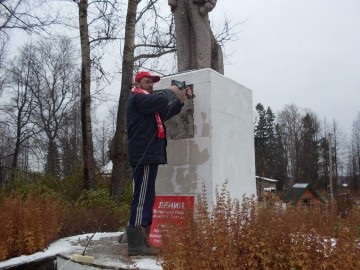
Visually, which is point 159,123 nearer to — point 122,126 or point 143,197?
point 143,197

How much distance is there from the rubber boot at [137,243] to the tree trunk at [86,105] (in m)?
8.42

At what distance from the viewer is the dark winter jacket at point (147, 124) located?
4.49 metres

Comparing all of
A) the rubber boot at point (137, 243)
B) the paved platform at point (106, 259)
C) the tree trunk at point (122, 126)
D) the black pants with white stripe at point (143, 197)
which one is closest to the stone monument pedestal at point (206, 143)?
the black pants with white stripe at point (143, 197)

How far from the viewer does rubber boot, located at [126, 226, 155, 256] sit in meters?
4.42

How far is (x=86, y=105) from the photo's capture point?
42.6 feet

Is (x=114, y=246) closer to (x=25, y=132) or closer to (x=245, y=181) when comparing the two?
(x=245, y=181)

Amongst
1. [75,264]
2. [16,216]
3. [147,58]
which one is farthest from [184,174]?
[147,58]

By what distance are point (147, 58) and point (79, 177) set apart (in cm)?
599

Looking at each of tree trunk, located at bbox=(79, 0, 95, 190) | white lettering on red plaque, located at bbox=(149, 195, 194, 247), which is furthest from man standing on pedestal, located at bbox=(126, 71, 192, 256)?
tree trunk, located at bbox=(79, 0, 95, 190)

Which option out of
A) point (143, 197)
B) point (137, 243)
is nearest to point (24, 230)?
point (137, 243)

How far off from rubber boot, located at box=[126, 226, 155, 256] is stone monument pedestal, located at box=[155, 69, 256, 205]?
750mm

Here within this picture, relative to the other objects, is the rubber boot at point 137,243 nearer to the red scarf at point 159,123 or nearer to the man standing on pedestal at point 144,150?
the man standing on pedestal at point 144,150

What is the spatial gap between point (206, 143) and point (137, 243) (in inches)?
52.1

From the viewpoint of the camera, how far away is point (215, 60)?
19.4 ft
